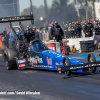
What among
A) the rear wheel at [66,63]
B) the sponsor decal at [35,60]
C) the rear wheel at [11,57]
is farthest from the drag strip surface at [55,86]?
the rear wheel at [11,57]

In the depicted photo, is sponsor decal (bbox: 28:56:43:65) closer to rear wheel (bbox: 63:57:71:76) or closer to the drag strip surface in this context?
the drag strip surface

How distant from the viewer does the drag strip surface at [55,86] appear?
6738 millimetres

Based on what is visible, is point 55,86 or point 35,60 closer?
point 55,86

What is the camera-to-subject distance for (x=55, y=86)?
799 cm

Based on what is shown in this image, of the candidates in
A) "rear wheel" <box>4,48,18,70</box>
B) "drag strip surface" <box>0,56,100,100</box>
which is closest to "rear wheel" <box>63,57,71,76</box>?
"drag strip surface" <box>0,56,100,100</box>

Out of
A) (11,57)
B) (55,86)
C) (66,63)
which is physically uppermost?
(11,57)

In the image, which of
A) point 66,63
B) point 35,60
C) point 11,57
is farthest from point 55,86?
point 11,57

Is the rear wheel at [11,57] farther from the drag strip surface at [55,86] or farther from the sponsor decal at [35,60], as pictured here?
the drag strip surface at [55,86]

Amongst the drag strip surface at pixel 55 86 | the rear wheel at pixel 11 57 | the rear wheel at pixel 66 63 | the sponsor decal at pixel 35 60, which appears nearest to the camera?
the drag strip surface at pixel 55 86

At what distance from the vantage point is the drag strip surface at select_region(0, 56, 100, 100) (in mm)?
6738

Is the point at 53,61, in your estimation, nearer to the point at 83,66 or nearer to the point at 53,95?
the point at 83,66

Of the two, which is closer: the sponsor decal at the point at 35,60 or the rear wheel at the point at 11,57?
the sponsor decal at the point at 35,60

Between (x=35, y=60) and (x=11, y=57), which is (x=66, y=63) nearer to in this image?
(x=35, y=60)

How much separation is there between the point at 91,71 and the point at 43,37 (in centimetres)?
1138
